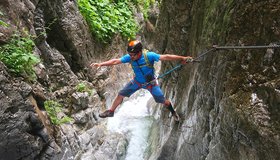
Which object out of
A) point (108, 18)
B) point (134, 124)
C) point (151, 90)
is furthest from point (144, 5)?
point (151, 90)

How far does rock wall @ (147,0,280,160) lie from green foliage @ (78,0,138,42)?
287 inches

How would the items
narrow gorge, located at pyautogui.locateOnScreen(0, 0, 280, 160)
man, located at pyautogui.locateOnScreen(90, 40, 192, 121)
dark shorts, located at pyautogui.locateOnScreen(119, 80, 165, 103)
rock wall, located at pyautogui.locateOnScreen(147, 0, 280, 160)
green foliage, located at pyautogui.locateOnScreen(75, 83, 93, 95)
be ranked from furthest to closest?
1. green foliage, located at pyautogui.locateOnScreen(75, 83, 93, 95)
2. dark shorts, located at pyautogui.locateOnScreen(119, 80, 165, 103)
3. man, located at pyautogui.locateOnScreen(90, 40, 192, 121)
4. narrow gorge, located at pyautogui.locateOnScreen(0, 0, 280, 160)
5. rock wall, located at pyautogui.locateOnScreen(147, 0, 280, 160)

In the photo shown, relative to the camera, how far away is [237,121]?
4.19 m

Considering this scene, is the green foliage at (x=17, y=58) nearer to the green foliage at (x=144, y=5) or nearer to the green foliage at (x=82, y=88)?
the green foliage at (x=82, y=88)

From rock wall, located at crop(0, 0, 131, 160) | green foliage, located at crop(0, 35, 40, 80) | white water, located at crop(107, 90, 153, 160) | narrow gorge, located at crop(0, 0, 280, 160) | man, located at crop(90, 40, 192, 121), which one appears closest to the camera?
narrow gorge, located at crop(0, 0, 280, 160)

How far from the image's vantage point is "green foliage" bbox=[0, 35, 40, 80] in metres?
6.69

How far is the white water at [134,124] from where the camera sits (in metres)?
11.2

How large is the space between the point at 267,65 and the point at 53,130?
5.71 meters

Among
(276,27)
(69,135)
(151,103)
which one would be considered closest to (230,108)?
(276,27)

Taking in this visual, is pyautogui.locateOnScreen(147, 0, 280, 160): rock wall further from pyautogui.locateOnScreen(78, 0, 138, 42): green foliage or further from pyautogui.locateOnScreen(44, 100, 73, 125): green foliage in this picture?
pyautogui.locateOnScreen(78, 0, 138, 42): green foliage

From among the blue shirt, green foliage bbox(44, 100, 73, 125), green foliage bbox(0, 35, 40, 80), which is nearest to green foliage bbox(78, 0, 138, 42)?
green foliage bbox(44, 100, 73, 125)

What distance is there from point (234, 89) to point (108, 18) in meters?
11.6

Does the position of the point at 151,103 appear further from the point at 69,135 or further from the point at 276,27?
the point at 276,27

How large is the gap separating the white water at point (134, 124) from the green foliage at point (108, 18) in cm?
370
